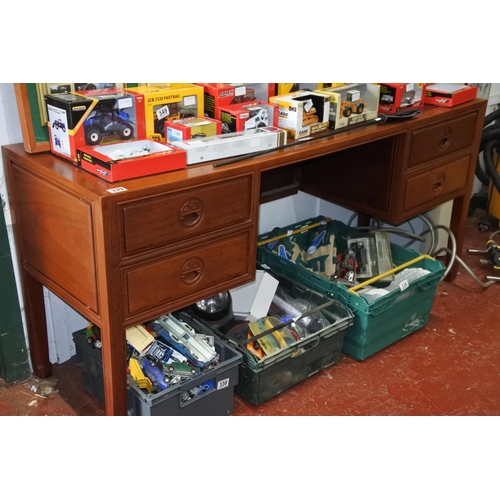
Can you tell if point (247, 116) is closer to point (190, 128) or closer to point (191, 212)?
point (190, 128)

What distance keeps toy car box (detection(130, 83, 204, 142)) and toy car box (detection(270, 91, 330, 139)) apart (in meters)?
0.28

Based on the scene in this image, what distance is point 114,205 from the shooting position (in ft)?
5.25

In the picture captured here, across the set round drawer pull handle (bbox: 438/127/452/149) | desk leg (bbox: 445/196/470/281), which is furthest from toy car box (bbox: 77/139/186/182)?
desk leg (bbox: 445/196/470/281)

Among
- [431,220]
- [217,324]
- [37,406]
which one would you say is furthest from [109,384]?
[431,220]

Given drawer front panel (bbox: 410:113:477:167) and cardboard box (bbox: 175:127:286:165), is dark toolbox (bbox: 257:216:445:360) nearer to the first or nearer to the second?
drawer front panel (bbox: 410:113:477:167)

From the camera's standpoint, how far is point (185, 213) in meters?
1.76

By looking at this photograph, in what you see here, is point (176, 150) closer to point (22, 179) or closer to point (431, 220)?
point (22, 179)

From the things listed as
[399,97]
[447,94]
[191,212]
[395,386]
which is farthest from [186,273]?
[447,94]

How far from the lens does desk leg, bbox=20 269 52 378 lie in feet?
7.04

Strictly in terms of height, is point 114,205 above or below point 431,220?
above

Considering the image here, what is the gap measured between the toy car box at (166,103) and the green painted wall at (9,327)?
54 cm

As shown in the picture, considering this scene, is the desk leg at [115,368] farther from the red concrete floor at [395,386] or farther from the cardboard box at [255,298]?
the cardboard box at [255,298]

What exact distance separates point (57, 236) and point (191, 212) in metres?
0.39

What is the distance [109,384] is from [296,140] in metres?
0.95
